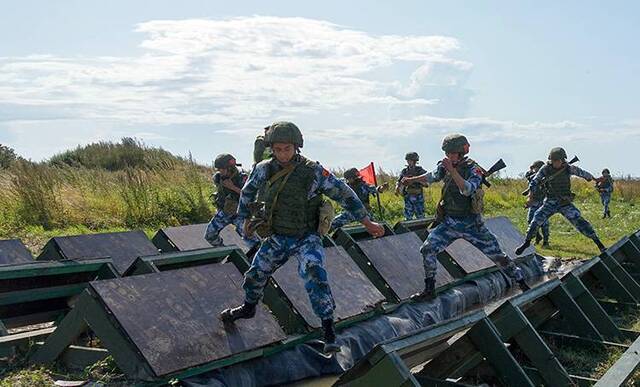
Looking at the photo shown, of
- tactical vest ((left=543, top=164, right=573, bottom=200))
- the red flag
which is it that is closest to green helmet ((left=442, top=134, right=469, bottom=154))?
tactical vest ((left=543, top=164, right=573, bottom=200))

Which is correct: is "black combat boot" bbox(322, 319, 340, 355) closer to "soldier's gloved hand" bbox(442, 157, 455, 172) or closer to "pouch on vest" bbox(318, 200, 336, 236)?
"pouch on vest" bbox(318, 200, 336, 236)

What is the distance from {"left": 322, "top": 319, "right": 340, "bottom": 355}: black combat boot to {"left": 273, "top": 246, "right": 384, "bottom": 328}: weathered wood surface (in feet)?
1.10

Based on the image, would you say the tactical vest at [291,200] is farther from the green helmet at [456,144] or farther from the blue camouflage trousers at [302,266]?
the green helmet at [456,144]

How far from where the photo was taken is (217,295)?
6004 mm

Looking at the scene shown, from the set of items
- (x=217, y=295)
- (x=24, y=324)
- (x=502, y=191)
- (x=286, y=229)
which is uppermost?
(x=286, y=229)

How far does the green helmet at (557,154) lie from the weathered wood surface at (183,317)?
290 inches

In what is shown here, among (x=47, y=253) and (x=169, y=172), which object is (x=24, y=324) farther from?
(x=169, y=172)

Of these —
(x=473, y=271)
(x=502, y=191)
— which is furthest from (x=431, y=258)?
(x=502, y=191)

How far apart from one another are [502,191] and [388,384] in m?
28.6

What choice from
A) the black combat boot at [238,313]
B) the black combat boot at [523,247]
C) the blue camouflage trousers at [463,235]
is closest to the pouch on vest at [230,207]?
the blue camouflage trousers at [463,235]

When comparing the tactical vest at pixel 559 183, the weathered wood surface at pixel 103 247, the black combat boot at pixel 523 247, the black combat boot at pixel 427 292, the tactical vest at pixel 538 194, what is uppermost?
the tactical vest at pixel 559 183

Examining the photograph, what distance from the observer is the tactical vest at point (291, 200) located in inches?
240

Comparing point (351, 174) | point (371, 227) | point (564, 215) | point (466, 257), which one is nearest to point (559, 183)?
point (564, 215)

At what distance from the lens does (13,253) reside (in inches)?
281
